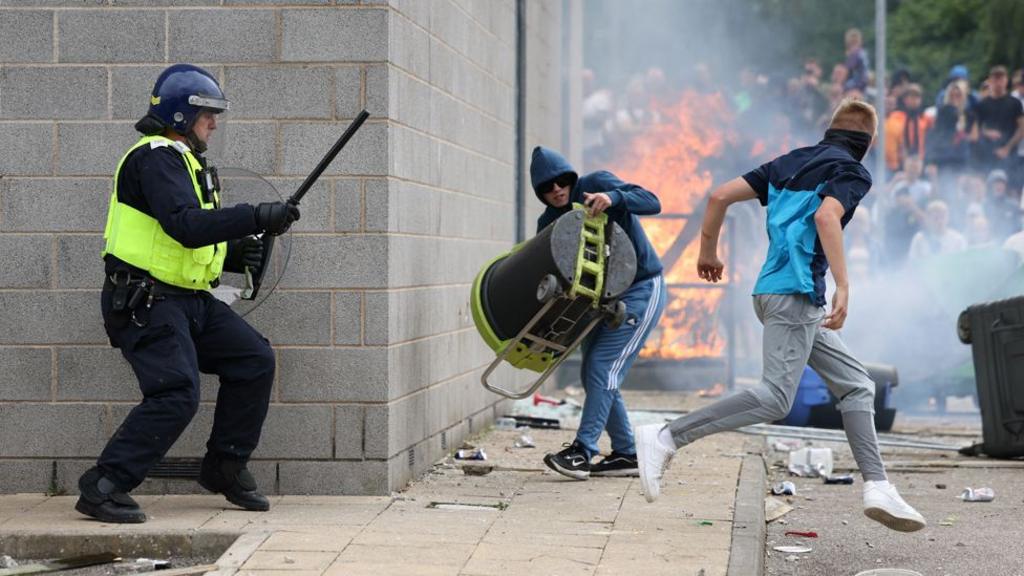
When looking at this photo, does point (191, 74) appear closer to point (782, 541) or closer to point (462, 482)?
point (462, 482)

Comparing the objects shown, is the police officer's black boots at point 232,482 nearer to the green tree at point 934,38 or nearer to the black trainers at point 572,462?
the black trainers at point 572,462

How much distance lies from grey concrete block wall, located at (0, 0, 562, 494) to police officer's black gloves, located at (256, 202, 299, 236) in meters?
0.85

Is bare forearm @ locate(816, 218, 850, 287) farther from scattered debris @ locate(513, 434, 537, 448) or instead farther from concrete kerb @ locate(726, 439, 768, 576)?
scattered debris @ locate(513, 434, 537, 448)

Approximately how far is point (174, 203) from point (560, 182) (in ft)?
7.23

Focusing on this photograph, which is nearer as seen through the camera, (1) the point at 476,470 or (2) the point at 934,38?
(1) the point at 476,470

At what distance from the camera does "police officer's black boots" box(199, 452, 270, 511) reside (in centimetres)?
686

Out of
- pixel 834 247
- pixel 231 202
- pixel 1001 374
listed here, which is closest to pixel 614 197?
pixel 834 247

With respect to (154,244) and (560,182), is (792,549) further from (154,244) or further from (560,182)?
(154,244)

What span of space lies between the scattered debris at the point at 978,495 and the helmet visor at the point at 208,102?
4.02m

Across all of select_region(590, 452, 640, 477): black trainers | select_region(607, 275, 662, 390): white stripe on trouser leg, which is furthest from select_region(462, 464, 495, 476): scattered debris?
select_region(607, 275, 662, 390): white stripe on trouser leg

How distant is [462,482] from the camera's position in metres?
7.87

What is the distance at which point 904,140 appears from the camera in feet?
60.4

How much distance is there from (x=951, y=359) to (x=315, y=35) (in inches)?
319

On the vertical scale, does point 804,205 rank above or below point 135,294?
above
